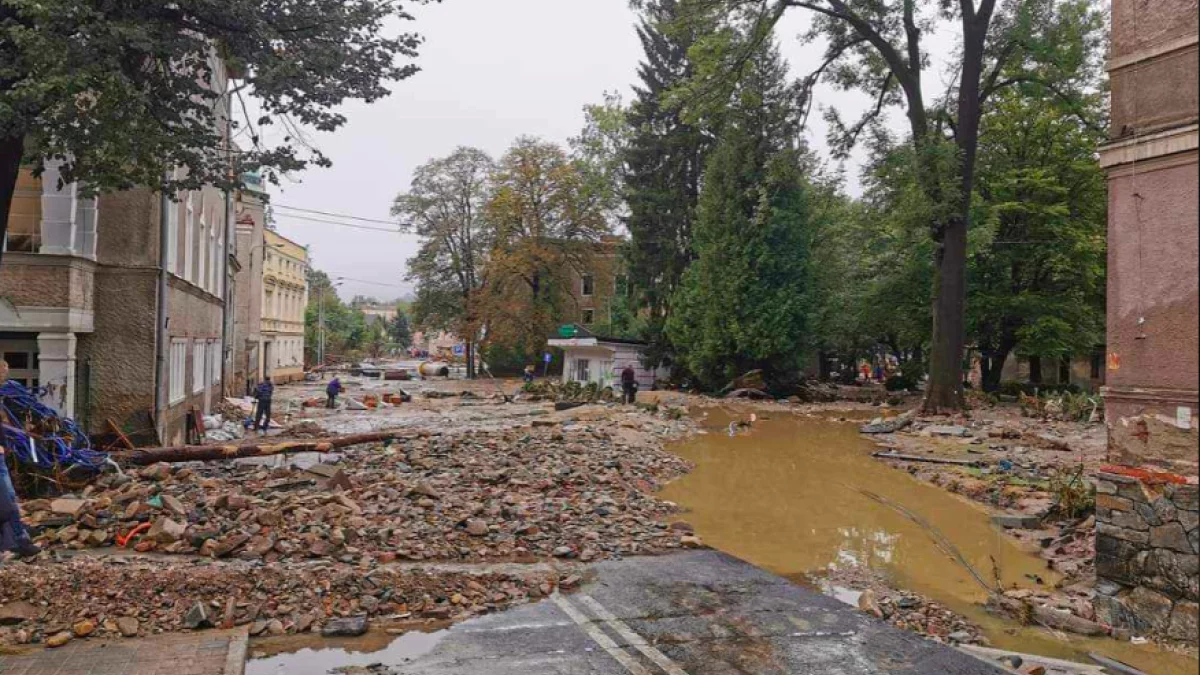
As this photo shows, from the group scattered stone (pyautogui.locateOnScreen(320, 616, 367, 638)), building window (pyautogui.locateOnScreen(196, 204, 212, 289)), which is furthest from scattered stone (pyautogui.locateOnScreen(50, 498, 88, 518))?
building window (pyautogui.locateOnScreen(196, 204, 212, 289))

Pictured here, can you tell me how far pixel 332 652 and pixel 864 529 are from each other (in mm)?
8121

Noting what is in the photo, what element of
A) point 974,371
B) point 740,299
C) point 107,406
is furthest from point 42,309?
point 974,371

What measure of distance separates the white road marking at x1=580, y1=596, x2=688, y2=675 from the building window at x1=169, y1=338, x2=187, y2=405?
11.2 metres

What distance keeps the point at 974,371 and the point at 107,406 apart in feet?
177

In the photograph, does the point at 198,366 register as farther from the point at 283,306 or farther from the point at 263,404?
the point at 283,306

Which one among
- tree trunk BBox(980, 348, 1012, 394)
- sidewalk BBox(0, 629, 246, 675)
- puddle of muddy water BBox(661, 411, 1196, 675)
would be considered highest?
tree trunk BBox(980, 348, 1012, 394)

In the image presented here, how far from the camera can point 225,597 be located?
6.75 meters

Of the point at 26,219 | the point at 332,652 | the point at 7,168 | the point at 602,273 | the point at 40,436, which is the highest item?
the point at 602,273

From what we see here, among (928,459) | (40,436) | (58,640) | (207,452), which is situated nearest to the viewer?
(58,640)

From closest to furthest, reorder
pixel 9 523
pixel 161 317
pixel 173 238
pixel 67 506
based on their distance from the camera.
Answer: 1. pixel 9 523
2. pixel 67 506
3. pixel 161 317
4. pixel 173 238

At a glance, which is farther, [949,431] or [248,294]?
[248,294]

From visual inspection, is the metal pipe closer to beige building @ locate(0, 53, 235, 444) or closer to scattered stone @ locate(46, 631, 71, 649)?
beige building @ locate(0, 53, 235, 444)

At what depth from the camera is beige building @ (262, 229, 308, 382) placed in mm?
46875

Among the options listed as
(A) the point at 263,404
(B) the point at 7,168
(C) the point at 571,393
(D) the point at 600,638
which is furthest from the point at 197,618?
(C) the point at 571,393
